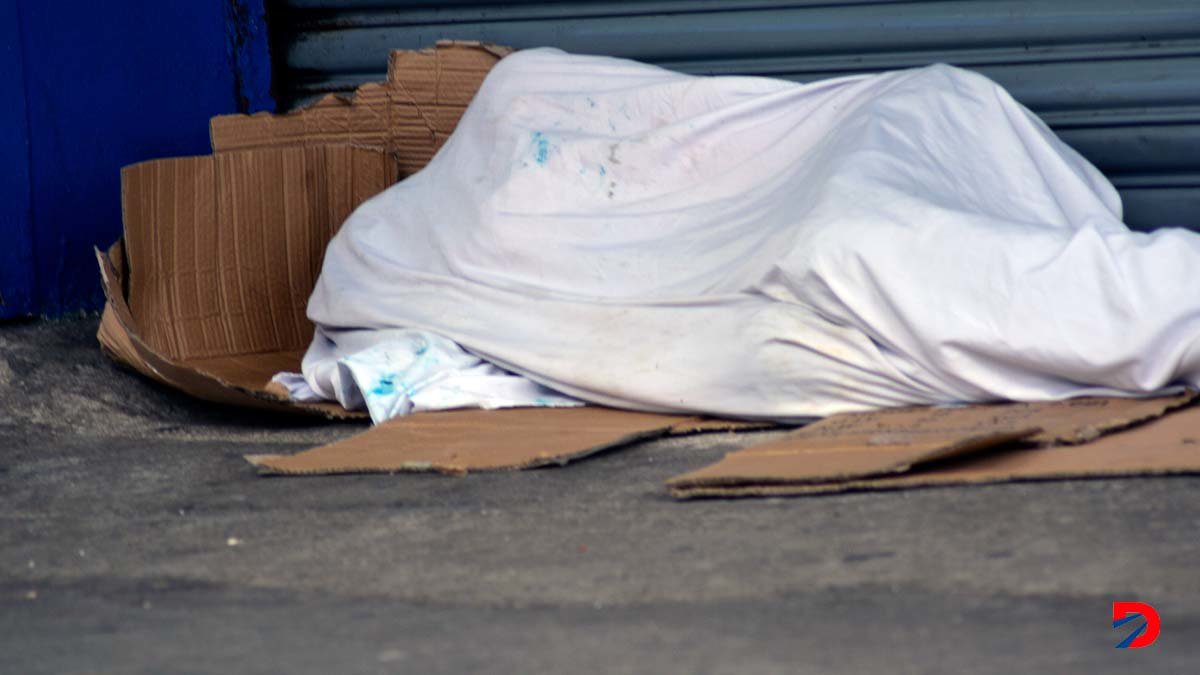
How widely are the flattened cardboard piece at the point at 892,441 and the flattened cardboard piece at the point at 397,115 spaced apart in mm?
1746

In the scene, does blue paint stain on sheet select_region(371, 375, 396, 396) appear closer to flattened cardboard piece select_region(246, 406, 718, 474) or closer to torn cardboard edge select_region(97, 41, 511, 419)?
flattened cardboard piece select_region(246, 406, 718, 474)

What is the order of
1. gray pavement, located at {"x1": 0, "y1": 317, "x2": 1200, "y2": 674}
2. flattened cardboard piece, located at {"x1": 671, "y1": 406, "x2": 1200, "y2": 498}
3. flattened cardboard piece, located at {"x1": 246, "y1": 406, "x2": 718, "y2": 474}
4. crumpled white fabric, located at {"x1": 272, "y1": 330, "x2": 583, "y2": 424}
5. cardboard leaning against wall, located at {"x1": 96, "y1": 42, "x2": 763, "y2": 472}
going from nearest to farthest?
gray pavement, located at {"x1": 0, "y1": 317, "x2": 1200, "y2": 674}, flattened cardboard piece, located at {"x1": 671, "y1": 406, "x2": 1200, "y2": 498}, flattened cardboard piece, located at {"x1": 246, "y1": 406, "x2": 718, "y2": 474}, crumpled white fabric, located at {"x1": 272, "y1": 330, "x2": 583, "y2": 424}, cardboard leaning against wall, located at {"x1": 96, "y1": 42, "x2": 763, "y2": 472}

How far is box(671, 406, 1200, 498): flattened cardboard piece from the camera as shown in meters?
1.98

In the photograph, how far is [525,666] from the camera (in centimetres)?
143

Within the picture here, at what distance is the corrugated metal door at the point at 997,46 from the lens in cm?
365

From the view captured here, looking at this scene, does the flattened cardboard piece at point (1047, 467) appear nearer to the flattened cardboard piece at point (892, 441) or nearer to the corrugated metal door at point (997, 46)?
the flattened cardboard piece at point (892, 441)

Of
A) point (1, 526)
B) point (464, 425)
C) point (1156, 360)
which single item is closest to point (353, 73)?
point (464, 425)

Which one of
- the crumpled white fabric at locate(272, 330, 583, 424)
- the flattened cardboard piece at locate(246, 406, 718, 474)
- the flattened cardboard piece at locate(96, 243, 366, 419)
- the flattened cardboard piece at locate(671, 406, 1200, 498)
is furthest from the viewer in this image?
the flattened cardboard piece at locate(96, 243, 366, 419)

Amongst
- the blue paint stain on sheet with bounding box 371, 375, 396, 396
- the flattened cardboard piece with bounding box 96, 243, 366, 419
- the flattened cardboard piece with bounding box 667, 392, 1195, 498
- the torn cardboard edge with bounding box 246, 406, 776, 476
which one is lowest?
the flattened cardboard piece with bounding box 96, 243, 366, 419

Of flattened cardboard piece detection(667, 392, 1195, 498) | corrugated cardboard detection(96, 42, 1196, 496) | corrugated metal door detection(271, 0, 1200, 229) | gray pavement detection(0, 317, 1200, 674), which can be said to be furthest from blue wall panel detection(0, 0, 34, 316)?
flattened cardboard piece detection(667, 392, 1195, 498)

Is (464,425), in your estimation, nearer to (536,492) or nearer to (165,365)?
(536,492)

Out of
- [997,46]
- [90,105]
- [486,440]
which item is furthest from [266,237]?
[997,46]

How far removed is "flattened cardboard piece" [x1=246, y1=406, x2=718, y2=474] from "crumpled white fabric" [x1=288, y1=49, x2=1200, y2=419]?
104 millimetres

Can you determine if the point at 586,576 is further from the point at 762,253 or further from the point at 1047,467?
the point at 762,253
